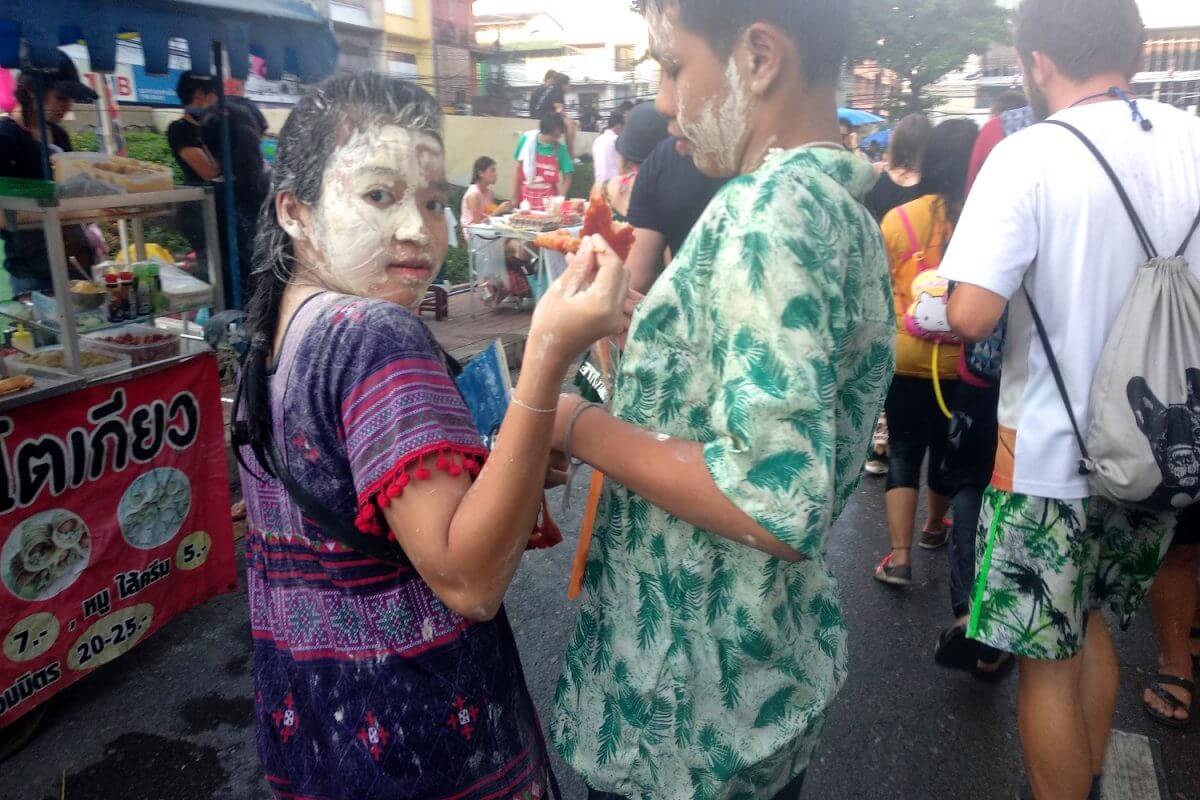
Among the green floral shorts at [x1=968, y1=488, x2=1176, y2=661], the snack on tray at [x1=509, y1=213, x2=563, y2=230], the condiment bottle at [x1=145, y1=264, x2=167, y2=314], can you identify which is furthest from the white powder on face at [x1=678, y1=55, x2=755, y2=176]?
the snack on tray at [x1=509, y1=213, x2=563, y2=230]

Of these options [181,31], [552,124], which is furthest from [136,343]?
[552,124]

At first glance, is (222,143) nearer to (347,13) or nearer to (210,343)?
(210,343)

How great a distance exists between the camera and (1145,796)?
245 cm

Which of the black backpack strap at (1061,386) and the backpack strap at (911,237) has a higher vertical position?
the backpack strap at (911,237)

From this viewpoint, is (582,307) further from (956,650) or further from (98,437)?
(956,650)

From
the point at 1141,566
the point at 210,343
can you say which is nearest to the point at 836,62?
the point at 1141,566

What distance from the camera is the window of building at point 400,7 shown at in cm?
2988

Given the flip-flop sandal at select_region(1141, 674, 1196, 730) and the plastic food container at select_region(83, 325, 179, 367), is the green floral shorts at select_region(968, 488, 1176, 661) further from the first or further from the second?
the plastic food container at select_region(83, 325, 179, 367)

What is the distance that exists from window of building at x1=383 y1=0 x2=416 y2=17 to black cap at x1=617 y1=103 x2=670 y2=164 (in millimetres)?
28206

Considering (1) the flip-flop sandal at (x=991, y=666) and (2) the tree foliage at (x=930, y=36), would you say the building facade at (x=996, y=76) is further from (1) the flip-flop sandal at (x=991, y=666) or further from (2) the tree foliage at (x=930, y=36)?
(1) the flip-flop sandal at (x=991, y=666)

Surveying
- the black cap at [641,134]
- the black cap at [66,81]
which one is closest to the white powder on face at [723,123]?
the black cap at [641,134]

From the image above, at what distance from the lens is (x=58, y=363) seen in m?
2.87

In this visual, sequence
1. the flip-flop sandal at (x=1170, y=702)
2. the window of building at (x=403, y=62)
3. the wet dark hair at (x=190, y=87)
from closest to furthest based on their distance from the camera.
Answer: the flip-flop sandal at (x=1170, y=702) → the wet dark hair at (x=190, y=87) → the window of building at (x=403, y=62)

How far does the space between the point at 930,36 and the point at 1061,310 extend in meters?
30.2
